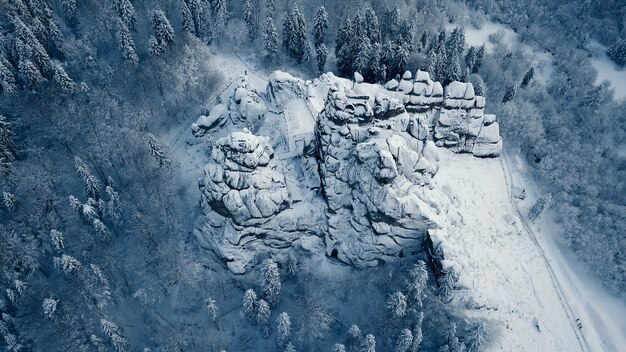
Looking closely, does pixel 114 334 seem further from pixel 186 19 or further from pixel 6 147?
pixel 186 19

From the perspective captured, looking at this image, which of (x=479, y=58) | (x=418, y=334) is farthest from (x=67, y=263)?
(x=479, y=58)

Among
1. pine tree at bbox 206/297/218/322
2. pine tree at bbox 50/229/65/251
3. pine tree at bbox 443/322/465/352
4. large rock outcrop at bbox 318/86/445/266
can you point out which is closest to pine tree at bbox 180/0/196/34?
large rock outcrop at bbox 318/86/445/266

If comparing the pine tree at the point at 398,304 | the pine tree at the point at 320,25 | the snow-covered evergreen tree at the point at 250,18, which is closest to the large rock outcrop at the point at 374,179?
the pine tree at the point at 398,304

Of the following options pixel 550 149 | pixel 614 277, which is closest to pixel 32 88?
pixel 550 149

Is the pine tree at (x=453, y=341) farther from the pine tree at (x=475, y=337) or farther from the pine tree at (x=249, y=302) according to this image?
A: the pine tree at (x=249, y=302)

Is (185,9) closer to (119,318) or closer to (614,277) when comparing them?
(119,318)
